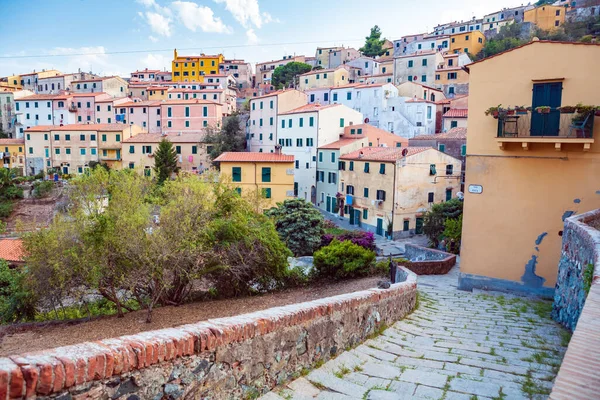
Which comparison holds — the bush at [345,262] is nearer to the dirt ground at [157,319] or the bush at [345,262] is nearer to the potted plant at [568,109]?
the dirt ground at [157,319]

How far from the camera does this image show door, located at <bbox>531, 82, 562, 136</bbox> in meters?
13.4

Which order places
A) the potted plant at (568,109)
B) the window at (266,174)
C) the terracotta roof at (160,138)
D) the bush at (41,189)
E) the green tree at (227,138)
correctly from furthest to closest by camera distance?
the terracotta roof at (160,138), the green tree at (227,138), the bush at (41,189), the window at (266,174), the potted plant at (568,109)

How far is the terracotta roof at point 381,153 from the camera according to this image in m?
36.8

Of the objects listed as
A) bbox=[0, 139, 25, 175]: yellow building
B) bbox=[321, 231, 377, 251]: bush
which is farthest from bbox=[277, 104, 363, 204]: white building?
bbox=[0, 139, 25, 175]: yellow building

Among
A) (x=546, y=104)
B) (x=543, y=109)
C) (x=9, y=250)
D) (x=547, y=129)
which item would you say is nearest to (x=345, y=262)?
(x=547, y=129)

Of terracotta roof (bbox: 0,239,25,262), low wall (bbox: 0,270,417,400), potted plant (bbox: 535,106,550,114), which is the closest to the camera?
low wall (bbox: 0,270,417,400)

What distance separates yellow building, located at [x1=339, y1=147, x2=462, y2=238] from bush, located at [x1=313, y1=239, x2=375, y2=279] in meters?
19.8

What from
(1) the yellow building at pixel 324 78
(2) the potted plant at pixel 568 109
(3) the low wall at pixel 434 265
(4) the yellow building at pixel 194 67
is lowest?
(3) the low wall at pixel 434 265

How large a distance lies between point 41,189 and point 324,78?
39.7m

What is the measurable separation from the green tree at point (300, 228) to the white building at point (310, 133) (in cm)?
1881

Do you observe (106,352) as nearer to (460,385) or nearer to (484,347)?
(460,385)

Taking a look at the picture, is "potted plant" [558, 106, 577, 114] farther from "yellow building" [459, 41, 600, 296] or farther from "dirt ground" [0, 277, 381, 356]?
"dirt ground" [0, 277, 381, 356]

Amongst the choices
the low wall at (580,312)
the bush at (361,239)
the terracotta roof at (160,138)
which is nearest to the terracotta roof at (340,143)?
the bush at (361,239)

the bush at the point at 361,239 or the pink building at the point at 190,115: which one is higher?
the pink building at the point at 190,115
